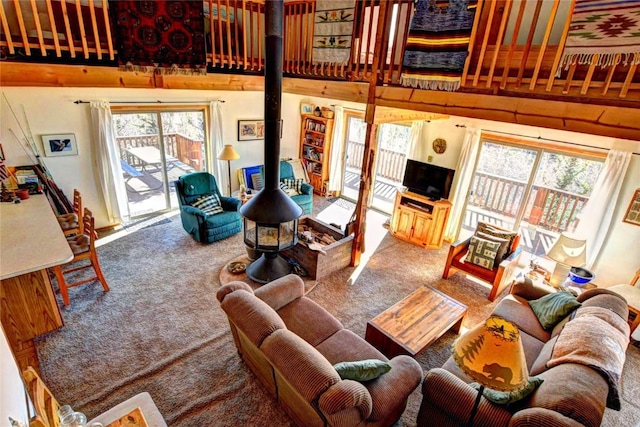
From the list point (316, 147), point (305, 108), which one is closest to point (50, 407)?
point (316, 147)

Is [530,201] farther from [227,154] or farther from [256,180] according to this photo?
[227,154]

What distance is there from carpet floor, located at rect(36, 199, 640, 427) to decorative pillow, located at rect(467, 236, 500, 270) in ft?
1.43

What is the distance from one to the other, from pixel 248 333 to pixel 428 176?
4.15m

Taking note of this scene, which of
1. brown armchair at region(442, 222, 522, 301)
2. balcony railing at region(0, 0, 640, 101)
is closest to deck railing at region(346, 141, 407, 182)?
brown armchair at region(442, 222, 522, 301)

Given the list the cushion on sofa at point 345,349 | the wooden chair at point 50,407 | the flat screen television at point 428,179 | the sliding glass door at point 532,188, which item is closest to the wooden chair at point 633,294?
the sliding glass door at point 532,188

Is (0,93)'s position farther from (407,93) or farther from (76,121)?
(407,93)

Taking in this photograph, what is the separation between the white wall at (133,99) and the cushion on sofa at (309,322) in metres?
3.79

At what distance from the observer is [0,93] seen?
4199mm

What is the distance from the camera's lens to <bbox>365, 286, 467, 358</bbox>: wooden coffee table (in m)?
3.02

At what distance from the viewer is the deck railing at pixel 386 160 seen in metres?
6.81

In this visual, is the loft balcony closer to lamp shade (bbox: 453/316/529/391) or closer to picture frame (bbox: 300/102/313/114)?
lamp shade (bbox: 453/316/529/391)

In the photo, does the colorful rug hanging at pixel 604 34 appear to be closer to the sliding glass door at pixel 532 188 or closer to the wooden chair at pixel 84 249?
the sliding glass door at pixel 532 188

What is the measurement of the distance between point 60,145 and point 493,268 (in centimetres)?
640

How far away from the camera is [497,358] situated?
172 centimetres
